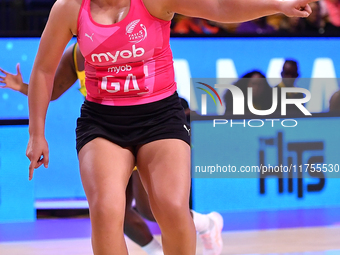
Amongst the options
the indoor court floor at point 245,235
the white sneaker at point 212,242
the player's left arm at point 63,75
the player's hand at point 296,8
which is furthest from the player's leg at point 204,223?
the player's hand at point 296,8

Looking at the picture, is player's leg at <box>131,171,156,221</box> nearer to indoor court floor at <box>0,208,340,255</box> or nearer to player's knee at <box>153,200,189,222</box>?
indoor court floor at <box>0,208,340,255</box>

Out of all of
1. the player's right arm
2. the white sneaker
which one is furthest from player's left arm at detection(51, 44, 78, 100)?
the white sneaker

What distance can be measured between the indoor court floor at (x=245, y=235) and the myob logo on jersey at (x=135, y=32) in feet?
5.94

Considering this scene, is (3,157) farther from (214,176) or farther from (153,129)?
(153,129)

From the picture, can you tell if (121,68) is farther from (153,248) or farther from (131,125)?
(153,248)

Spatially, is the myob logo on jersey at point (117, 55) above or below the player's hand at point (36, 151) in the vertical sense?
above

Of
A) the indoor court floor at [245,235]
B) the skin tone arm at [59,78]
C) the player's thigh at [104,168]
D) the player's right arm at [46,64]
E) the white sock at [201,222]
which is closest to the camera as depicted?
the player's thigh at [104,168]

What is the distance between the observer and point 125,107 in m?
1.88

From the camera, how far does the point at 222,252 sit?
3.06 meters

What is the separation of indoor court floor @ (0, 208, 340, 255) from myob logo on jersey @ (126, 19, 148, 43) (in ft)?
5.94

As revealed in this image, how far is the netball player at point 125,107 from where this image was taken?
173 centimetres

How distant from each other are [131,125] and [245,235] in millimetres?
1924

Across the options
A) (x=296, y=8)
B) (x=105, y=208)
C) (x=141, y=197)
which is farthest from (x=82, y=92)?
(x=296, y=8)

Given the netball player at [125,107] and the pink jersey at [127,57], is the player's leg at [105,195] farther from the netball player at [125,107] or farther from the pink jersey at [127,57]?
the pink jersey at [127,57]
